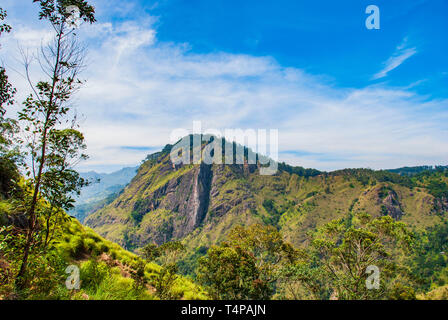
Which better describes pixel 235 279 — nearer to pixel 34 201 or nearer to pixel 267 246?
pixel 267 246

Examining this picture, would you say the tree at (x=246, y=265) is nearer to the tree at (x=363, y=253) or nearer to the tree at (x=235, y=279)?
the tree at (x=235, y=279)

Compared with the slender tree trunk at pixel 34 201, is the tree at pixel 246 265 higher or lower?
lower

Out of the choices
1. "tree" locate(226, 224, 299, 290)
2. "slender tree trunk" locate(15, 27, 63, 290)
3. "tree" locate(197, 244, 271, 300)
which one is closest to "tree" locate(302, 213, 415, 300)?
"tree" locate(226, 224, 299, 290)

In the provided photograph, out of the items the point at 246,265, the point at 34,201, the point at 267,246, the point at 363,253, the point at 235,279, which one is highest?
the point at 34,201

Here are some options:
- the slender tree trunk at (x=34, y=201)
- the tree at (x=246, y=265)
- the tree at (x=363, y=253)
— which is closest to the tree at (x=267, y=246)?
the tree at (x=246, y=265)

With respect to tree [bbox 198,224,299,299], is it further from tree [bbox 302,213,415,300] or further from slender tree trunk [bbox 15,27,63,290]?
slender tree trunk [bbox 15,27,63,290]

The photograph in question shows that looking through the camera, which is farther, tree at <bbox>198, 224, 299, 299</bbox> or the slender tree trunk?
tree at <bbox>198, 224, 299, 299</bbox>

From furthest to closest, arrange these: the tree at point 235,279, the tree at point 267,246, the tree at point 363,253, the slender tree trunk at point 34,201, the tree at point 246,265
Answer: the tree at point 267,246 < the tree at point 363,253 < the tree at point 246,265 < the tree at point 235,279 < the slender tree trunk at point 34,201

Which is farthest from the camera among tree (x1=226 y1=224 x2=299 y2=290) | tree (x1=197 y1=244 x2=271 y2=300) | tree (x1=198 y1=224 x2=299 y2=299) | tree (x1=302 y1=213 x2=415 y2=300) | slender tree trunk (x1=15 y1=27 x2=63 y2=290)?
tree (x1=226 y1=224 x2=299 y2=290)

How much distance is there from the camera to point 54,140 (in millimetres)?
4996

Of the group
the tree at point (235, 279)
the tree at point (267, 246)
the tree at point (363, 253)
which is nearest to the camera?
the tree at point (235, 279)

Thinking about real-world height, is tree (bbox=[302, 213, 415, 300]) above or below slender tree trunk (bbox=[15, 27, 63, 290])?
below

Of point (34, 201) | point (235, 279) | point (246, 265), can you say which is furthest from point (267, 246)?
point (34, 201)
